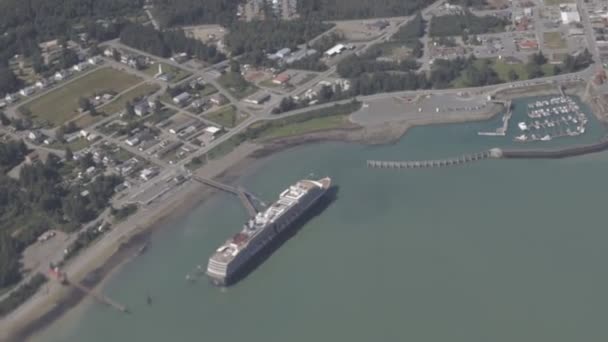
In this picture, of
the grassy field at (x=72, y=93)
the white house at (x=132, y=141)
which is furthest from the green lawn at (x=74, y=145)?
the grassy field at (x=72, y=93)

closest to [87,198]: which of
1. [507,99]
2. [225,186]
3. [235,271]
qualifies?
[225,186]

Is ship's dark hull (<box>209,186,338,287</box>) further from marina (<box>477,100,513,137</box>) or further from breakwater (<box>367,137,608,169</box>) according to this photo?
marina (<box>477,100,513,137</box>)

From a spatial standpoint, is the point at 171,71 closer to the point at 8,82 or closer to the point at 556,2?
the point at 8,82

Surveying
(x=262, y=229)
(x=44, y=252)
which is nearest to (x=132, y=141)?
(x=44, y=252)

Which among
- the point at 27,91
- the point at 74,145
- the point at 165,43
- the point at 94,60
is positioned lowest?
the point at 74,145

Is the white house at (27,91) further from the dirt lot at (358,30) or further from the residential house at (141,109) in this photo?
the dirt lot at (358,30)

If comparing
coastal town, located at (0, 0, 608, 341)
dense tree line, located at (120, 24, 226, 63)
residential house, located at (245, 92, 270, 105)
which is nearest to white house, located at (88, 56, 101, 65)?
coastal town, located at (0, 0, 608, 341)

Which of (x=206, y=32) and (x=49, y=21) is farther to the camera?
(x=49, y=21)
